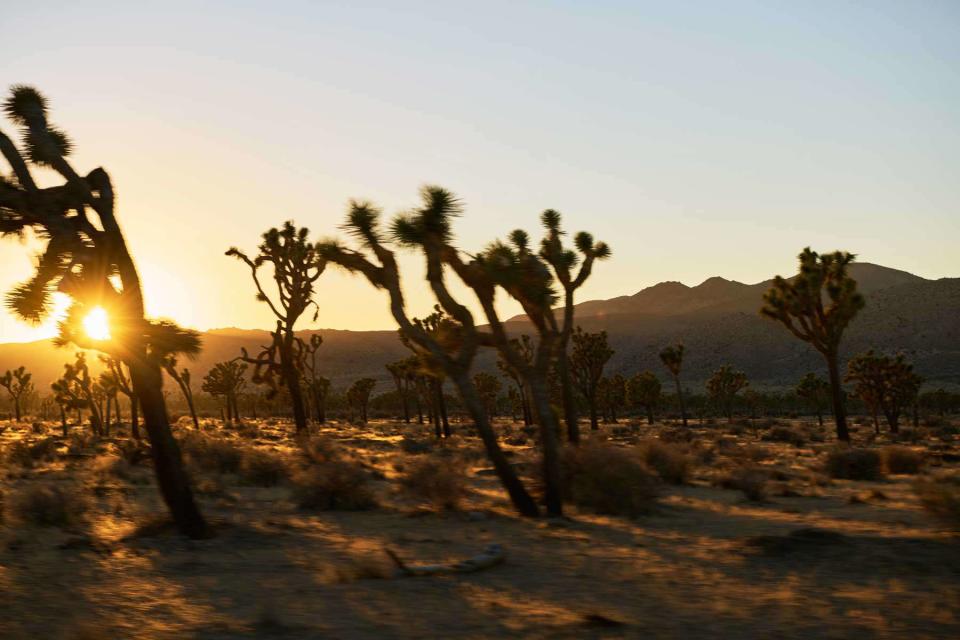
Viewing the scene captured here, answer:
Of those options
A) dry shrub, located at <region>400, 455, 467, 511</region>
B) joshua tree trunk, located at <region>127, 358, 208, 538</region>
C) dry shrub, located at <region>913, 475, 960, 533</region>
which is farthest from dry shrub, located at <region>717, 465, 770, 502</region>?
joshua tree trunk, located at <region>127, 358, 208, 538</region>

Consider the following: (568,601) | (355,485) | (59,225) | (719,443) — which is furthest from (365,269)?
(719,443)

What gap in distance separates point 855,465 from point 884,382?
22.1 metres

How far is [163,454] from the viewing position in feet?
36.0

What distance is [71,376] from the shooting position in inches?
1778

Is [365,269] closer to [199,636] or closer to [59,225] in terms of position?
[59,225]

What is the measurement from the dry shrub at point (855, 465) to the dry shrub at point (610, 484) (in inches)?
292

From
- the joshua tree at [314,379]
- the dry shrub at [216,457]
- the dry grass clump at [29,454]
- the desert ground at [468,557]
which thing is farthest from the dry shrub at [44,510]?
the joshua tree at [314,379]

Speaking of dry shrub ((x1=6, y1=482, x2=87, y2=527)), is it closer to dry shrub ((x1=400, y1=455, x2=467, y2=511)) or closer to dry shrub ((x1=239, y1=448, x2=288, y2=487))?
dry shrub ((x1=400, y1=455, x2=467, y2=511))

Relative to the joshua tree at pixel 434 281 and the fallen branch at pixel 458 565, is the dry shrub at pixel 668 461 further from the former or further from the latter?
the fallen branch at pixel 458 565

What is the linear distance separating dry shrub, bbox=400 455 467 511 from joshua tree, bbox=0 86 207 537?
4271 millimetres

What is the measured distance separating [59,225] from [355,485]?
22.5ft

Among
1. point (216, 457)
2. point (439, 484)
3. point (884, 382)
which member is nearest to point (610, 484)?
point (439, 484)

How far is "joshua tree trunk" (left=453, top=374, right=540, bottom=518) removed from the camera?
12789 millimetres

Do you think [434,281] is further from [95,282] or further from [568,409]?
[568,409]
